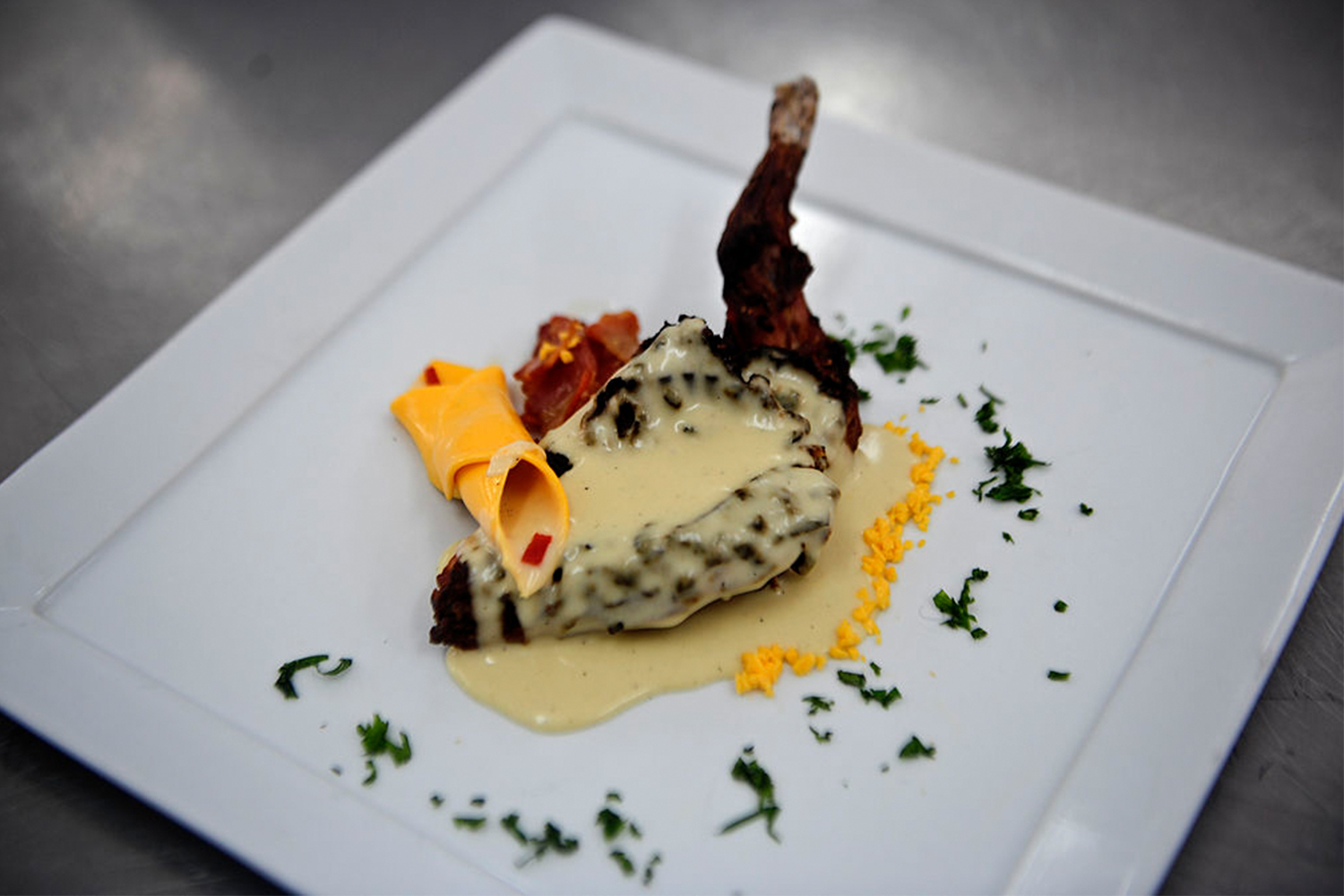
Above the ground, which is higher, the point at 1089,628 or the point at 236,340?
the point at 1089,628

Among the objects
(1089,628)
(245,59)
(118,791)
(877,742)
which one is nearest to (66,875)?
(118,791)

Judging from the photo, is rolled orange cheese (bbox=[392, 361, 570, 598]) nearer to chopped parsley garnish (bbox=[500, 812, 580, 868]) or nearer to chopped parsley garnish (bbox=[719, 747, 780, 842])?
chopped parsley garnish (bbox=[500, 812, 580, 868])

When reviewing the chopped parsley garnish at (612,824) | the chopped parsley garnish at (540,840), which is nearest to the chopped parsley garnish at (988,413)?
the chopped parsley garnish at (612,824)

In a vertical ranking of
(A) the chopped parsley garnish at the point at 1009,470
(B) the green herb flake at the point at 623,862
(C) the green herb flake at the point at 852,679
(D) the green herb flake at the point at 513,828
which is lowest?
(D) the green herb flake at the point at 513,828

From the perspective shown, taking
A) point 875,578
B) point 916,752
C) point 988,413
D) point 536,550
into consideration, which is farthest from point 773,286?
point 916,752

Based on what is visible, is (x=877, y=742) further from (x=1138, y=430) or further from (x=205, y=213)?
(x=205, y=213)

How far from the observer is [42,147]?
584cm

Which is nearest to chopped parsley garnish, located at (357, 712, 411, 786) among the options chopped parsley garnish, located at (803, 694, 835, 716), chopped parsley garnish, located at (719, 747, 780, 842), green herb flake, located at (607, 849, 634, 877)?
green herb flake, located at (607, 849, 634, 877)

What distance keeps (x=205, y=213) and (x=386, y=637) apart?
292 cm

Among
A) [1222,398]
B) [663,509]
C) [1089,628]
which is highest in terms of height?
[1222,398]

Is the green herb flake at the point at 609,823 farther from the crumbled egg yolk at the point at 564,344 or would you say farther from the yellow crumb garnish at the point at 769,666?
the crumbled egg yolk at the point at 564,344

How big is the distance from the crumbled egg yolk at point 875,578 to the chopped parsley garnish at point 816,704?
0.27 ft

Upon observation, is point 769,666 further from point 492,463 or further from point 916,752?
point 492,463

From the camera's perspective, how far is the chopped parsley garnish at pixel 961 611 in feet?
11.6
